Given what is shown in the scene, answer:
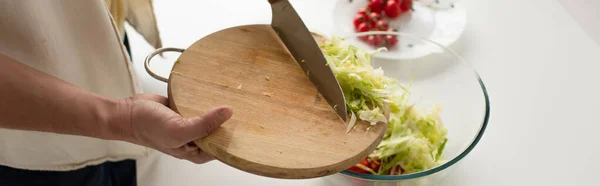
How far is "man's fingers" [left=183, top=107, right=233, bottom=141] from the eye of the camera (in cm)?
72

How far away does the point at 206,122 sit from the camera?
2.35ft

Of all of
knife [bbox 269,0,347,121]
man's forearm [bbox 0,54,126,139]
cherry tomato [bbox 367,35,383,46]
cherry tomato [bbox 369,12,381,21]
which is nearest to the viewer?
man's forearm [bbox 0,54,126,139]

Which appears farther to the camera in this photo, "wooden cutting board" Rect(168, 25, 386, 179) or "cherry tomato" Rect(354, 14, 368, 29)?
"cherry tomato" Rect(354, 14, 368, 29)

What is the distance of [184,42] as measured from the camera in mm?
1352

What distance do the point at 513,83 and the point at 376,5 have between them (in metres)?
0.36

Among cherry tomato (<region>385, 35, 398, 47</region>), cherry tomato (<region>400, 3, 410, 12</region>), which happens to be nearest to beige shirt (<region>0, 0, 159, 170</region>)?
cherry tomato (<region>385, 35, 398, 47</region>)

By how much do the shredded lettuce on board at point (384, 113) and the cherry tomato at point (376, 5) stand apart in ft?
0.87

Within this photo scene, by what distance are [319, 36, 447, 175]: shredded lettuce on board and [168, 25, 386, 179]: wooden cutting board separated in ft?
0.16

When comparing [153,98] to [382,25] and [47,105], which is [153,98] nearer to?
[47,105]

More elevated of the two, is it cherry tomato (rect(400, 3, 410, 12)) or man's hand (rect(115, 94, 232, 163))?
cherry tomato (rect(400, 3, 410, 12))

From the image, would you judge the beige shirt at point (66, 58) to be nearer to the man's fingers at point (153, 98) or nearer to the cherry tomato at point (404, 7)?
the man's fingers at point (153, 98)

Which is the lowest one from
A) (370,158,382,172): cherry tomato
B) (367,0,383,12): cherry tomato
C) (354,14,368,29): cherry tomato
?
(370,158,382,172): cherry tomato

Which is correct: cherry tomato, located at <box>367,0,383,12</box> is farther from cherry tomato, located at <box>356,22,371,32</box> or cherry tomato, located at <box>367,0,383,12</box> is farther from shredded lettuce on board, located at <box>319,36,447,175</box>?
shredded lettuce on board, located at <box>319,36,447,175</box>

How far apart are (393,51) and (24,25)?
0.73 meters
